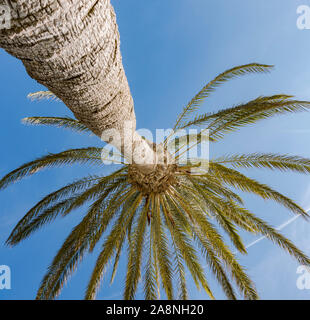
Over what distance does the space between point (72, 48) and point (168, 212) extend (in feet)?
16.7

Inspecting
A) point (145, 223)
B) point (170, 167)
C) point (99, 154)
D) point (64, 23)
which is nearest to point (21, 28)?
point (64, 23)

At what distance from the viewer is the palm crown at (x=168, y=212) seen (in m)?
4.66

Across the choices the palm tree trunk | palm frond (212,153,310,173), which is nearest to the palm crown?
palm frond (212,153,310,173)

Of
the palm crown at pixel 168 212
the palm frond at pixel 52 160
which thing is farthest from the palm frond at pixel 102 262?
the palm frond at pixel 52 160

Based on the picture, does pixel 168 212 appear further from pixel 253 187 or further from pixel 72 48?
pixel 72 48

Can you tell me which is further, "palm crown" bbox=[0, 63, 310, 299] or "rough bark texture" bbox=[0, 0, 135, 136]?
"palm crown" bbox=[0, 63, 310, 299]

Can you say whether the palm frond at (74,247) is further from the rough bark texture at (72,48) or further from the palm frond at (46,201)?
the rough bark texture at (72,48)

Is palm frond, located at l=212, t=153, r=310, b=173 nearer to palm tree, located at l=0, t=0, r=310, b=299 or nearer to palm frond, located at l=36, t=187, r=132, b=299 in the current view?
palm tree, located at l=0, t=0, r=310, b=299

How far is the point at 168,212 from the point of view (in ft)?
19.7

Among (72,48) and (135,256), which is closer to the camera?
(72,48)

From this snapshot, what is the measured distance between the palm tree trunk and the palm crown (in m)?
3.33

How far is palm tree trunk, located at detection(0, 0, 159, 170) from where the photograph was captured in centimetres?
123

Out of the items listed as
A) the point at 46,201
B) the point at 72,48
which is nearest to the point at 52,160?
the point at 46,201

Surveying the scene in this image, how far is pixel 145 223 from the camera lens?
5.88 metres
